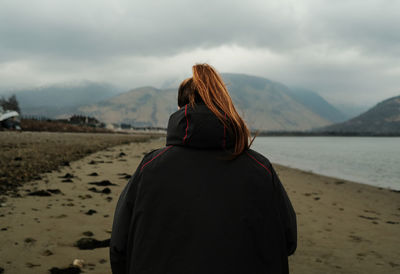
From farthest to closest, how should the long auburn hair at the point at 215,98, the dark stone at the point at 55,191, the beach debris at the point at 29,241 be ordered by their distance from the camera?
Answer: 1. the dark stone at the point at 55,191
2. the beach debris at the point at 29,241
3. the long auburn hair at the point at 215,98

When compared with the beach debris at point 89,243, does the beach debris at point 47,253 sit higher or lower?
higher

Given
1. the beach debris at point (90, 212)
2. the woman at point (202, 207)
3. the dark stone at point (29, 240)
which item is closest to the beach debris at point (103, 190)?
the beach debris at point (90, 212)

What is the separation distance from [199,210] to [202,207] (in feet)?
0.09

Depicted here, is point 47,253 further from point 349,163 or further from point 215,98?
point 349,163

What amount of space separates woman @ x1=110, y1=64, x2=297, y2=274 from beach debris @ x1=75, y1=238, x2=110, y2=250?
252 cm

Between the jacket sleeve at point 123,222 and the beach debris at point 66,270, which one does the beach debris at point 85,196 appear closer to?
the beach debris at point 66,270

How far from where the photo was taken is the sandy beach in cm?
381

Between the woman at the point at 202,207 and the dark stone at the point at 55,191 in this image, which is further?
the dark stone at the point at 55,191

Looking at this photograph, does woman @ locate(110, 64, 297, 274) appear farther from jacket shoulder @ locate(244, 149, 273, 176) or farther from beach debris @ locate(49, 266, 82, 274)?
beach debris @ locate(49, 266, 82, 274)

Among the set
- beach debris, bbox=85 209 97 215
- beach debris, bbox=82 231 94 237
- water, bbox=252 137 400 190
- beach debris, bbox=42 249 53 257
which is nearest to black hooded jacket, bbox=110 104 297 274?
beach debris, bbox=42 249 53 257

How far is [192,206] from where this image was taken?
1816mm

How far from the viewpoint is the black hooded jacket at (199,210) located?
1.80m

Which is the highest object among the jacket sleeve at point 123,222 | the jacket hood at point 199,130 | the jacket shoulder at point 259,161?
the jacket hood at point 199,130

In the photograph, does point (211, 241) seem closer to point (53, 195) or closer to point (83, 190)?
point (53, 195)
